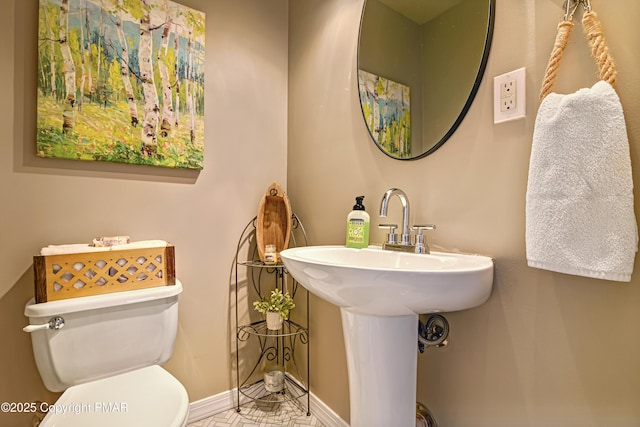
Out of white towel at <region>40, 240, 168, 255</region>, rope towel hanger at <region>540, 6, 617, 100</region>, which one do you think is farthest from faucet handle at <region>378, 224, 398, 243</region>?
white towel at <region>40, 240, 168, 255</region>

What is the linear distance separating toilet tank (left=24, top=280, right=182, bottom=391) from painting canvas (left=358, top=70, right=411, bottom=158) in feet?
3.34

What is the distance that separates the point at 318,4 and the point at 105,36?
1.01m

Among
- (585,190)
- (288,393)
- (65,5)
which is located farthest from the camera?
(288,393)

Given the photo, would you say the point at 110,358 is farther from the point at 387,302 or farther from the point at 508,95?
the point at 508,95

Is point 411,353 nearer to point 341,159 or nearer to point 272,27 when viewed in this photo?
point 341,159

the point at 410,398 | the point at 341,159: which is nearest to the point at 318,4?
the point at 341,159

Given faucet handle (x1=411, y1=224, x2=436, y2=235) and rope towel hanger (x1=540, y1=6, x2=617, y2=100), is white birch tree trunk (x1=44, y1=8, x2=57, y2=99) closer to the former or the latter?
faucet handle (x1=411, y1=224, x2=436, y2=235)

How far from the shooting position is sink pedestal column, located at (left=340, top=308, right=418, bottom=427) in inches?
37.0

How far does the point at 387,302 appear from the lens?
779mm

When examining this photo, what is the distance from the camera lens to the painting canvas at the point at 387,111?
1.18m

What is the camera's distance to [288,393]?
175 centimetres

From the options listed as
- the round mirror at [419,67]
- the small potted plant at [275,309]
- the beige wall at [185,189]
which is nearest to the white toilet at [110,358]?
the beige wall at [185,189]

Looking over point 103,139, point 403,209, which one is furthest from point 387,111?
point 103,139

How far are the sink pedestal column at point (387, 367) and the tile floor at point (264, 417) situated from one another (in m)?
0.71
